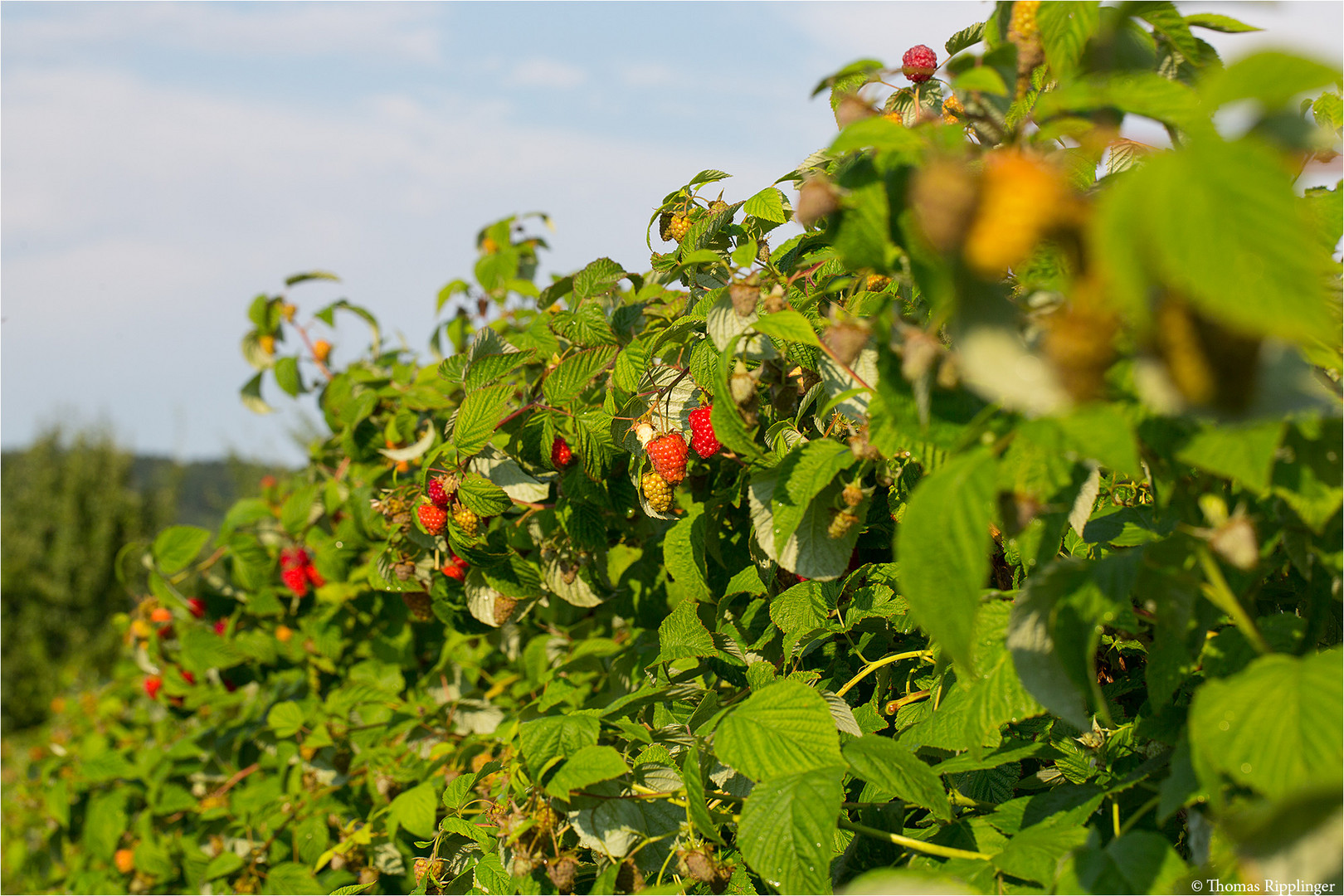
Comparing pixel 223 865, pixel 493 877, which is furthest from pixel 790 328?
pixel 223 865

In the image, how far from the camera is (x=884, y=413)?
2.32ft

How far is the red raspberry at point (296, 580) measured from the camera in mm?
2305

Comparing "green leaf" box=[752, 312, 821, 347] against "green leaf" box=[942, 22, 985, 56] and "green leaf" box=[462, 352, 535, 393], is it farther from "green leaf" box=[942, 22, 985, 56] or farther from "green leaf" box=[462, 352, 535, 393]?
"green leaf" box=[462, 352, 535, 393]

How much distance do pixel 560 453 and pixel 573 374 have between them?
14 centimetres

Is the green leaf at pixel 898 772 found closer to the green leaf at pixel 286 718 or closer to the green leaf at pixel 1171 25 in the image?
the green leaf at pixel 1171 25

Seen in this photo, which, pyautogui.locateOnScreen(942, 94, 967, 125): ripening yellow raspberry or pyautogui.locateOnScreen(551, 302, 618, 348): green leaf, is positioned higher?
pyautogui.locateOnScreen(942, 94, 967, 125): ripening yellow raspberry

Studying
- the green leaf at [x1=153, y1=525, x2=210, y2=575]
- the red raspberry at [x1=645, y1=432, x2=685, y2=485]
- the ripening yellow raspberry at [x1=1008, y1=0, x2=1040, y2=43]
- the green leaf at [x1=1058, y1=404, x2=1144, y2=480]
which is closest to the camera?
the green leaf at [x1=1058, y1=404, x2=1144, y2=480]

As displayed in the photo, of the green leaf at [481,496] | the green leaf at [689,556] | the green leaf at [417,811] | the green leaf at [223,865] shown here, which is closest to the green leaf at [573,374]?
the green leaf at [481,496]

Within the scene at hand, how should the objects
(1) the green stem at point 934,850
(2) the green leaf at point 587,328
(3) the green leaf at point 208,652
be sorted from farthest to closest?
1. (3) the green leaf at point 208,652
2. (2) the green leaf at point 587,328
3. (1) the green stem at point 934,850

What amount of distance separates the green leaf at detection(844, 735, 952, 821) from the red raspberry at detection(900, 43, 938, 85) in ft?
2.38

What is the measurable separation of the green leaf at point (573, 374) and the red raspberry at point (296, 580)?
4.32 feet

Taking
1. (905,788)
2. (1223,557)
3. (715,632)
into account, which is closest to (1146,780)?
(905,788)

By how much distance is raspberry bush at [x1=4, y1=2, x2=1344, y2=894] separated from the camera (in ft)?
1.40

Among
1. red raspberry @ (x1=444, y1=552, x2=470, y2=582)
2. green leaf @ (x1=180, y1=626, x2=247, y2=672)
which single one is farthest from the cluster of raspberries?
red raspberry @ (x1=444, y1=552, x2=470, y2=582)
